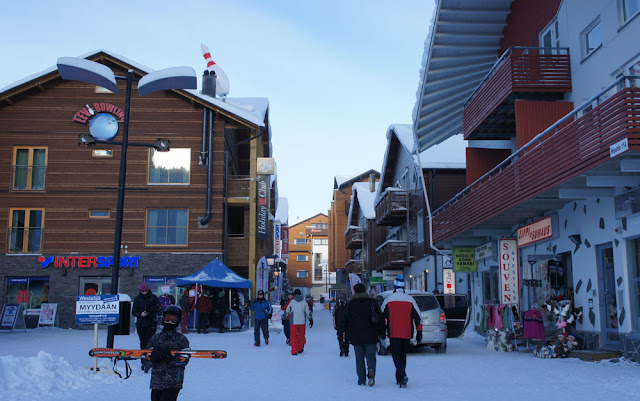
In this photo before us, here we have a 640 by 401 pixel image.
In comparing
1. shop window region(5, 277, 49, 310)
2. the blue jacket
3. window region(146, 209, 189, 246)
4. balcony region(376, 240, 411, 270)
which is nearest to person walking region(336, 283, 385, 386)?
the blue jacket

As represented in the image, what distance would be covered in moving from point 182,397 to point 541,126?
13.2 metres

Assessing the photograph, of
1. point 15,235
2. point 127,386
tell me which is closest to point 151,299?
point 127,386

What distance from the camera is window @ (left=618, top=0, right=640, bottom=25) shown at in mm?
15062

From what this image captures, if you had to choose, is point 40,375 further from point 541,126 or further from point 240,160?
point 240,160

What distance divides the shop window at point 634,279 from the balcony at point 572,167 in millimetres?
1235

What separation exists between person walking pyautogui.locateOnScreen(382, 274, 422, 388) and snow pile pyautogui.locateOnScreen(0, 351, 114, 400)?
4.68 meters

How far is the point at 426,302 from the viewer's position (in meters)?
16.6

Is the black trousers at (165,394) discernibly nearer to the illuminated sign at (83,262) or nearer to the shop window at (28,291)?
the illuminated sign at (83,262)

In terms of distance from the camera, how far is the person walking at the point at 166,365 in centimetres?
621

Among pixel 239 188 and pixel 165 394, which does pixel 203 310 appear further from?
pixel 165 394

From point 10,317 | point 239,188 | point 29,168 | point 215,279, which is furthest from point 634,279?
point 29,168

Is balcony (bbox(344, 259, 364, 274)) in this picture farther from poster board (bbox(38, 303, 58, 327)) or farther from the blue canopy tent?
poster board (bbox(38, 303, 58, 327))

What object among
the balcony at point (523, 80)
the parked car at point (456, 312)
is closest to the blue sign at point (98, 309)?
the parked car at point (456, 312)

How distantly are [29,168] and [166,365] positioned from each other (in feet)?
91.1
